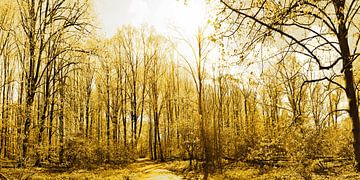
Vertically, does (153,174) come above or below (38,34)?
below

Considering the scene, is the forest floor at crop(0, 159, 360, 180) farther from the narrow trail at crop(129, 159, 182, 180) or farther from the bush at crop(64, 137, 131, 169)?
the bush at crop(64, 137, 131, 169)

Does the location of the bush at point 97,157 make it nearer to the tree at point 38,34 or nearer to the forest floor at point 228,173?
the forest floor at point 228,173

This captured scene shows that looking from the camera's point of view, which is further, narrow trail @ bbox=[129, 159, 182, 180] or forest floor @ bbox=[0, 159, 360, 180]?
narrow trail @ bbox=[129, 159, 182, 180]

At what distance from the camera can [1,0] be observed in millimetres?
28297

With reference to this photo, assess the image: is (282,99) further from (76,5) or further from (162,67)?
(76,5)

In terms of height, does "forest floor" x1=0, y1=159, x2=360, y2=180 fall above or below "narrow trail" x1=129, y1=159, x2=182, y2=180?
above

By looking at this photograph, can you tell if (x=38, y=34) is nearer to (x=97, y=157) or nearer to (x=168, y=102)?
(x=97, y=157)

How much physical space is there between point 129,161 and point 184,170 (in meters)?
10.3

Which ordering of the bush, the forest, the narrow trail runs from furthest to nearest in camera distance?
1. the bush
2. the narrow trail
3. the forest

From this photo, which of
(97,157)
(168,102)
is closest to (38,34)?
(97,157)

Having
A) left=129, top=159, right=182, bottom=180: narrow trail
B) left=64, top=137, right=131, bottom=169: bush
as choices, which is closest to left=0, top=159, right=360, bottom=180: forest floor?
left=129, top=159, right=182, bottom=180: narrow trail

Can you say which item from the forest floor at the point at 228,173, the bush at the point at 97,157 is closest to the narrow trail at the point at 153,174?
the forest floor at the point at 228,173

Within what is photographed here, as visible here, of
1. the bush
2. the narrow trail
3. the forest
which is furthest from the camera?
the bush

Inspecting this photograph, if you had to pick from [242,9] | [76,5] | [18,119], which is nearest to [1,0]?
[76,5]
